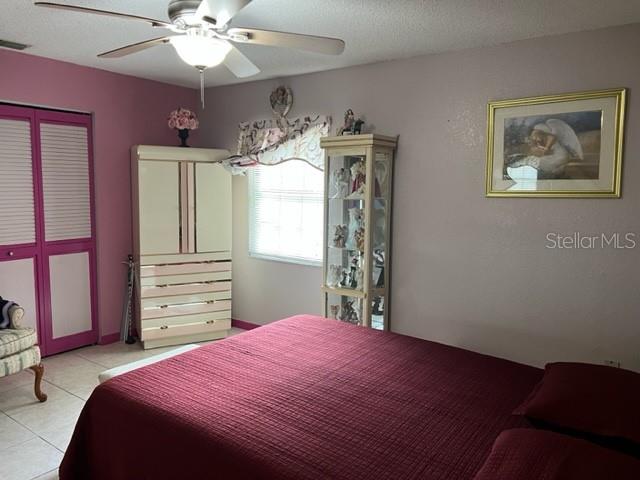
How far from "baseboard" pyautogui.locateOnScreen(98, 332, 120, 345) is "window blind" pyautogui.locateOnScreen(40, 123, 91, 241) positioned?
92cm

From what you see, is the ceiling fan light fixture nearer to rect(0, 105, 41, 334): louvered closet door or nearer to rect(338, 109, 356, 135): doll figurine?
rect(338, 109, 356, 135): doll figurine

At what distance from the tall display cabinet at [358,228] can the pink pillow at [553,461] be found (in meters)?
2.11

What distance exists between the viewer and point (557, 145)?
2.98 meters

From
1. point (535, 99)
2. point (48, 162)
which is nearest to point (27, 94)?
point (48, 162)

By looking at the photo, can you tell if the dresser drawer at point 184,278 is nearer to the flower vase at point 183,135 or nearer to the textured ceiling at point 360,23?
the flower vase at point 183,135

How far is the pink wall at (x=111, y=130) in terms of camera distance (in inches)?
152

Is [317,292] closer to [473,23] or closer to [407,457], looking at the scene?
[473,23]

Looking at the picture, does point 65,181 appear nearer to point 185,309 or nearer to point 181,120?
point 181,120

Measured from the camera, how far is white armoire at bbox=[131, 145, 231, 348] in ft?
13.6

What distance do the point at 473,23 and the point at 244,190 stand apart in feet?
8.47

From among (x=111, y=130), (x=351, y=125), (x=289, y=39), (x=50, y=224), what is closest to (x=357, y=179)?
(x=351, y=125)

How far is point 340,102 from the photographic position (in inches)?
154

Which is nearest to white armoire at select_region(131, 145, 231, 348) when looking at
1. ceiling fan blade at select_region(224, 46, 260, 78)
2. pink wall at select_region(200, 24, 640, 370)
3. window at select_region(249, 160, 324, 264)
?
window at select_region(249, 160, 324, 264)

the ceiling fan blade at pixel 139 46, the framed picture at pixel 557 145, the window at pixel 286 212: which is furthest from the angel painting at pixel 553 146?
the ceiling fan blade at pixel 139 46
